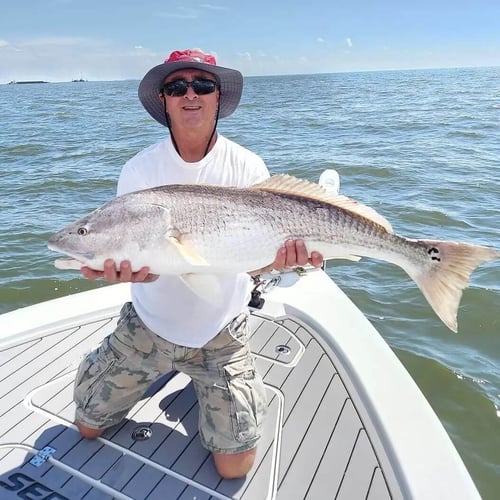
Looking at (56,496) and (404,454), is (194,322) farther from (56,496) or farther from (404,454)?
(404,454)

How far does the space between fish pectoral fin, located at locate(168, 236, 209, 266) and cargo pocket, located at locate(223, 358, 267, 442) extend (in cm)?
73

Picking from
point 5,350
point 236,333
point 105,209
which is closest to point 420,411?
point 236,333

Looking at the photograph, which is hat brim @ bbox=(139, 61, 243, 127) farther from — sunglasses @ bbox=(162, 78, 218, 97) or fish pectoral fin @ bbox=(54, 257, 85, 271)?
fish pectoral fin @ bbox=(54, 257, 85, 271)

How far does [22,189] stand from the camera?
11633 mm

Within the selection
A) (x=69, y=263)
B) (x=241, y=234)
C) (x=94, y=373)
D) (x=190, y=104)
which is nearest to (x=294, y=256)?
(x=241, y=234)

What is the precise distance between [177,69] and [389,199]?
A: 25.9 ft

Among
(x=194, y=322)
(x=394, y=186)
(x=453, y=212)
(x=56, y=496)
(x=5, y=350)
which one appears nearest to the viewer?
(x=56, y=496)

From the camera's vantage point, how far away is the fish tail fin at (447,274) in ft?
8.54

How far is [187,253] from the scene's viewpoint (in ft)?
8.63

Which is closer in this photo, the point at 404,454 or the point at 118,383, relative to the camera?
the point at 404,454

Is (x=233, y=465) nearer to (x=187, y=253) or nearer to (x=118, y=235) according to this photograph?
(x=187, y=253)

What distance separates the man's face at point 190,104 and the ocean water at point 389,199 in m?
3.20

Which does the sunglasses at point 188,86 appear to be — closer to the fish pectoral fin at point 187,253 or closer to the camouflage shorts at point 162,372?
the fish pectoral fin at point 187,253

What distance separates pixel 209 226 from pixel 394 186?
9149mm
